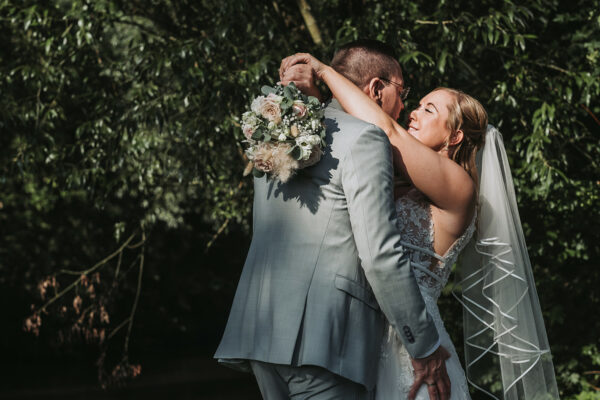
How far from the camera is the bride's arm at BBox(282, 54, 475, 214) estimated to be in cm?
235

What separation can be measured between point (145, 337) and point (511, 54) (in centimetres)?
897

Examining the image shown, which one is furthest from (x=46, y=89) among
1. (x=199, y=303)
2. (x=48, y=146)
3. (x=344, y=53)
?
(x=199, y=303)

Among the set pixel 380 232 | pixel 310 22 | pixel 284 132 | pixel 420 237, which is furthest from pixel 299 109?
pixel 310 22

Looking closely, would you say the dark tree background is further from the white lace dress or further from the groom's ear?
the white lace dress

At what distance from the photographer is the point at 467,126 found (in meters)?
2.71

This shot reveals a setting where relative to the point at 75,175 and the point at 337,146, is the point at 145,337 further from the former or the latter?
the point at 337,146

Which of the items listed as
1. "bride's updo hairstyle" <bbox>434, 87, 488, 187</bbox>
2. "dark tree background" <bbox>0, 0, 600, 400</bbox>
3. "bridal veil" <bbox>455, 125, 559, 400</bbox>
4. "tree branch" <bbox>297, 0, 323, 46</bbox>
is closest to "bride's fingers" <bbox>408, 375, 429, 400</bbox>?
"bridal veil" <bbox>455, 125, 559, 400</bbox>

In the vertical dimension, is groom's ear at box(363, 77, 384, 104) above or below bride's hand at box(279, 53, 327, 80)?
below

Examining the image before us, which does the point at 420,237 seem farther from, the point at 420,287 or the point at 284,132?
the point at 284,132

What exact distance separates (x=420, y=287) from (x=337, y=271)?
1.45 ft

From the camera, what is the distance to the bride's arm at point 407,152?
92.5 inches

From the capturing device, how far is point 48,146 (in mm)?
6055

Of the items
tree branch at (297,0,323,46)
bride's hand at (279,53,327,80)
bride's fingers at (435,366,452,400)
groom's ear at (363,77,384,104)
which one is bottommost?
bride's fingers at (435,366,452,400)

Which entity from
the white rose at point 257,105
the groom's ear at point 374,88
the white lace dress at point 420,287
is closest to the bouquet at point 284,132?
the white rose at point 257,105
